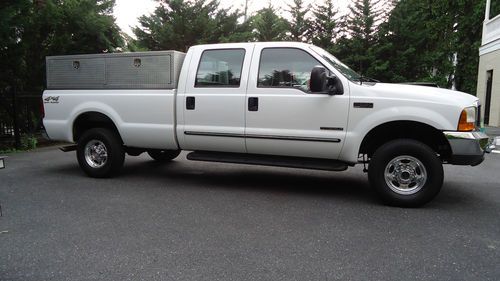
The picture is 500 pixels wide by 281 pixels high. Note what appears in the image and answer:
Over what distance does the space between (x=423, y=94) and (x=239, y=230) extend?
107 inches

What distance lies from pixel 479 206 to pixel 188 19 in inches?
692

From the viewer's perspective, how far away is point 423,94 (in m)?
4.73

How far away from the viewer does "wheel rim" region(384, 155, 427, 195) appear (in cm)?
479

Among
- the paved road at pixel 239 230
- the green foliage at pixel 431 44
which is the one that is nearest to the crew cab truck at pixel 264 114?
the paved road at pixel 239 230

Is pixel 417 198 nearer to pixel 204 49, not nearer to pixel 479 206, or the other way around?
pixel 479 206

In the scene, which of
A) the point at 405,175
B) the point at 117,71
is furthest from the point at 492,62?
the point at 117,71

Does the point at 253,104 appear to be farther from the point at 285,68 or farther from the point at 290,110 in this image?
the point at 285,68

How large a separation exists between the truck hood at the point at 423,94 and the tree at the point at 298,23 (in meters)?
23.1

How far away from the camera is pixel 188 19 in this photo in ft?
65.5

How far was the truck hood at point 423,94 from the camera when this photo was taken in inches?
182

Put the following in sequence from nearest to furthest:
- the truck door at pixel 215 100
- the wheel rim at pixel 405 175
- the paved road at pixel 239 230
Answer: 1. the paved road at pixel 239 230
2. the wheel rim at pixel 405 175
3. the truck door at pixel 215 100

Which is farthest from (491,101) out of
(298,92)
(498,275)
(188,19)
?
(498,275)

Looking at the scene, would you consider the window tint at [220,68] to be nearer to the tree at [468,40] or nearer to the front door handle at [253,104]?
the front door handle at [253,104]

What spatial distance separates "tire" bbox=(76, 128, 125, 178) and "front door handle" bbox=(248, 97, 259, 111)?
2358mm
